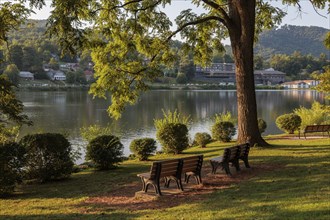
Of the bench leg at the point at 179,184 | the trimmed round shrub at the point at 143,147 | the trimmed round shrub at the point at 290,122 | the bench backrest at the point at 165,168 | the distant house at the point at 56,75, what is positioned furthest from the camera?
the distant house at the point at 56,75

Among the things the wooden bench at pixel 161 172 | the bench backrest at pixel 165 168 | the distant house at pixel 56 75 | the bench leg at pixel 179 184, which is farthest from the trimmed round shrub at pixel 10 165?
the distant house at pixel 56 75

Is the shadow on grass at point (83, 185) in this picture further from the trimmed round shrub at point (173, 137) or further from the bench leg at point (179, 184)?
the trimmed round shrub at point (173, 137)

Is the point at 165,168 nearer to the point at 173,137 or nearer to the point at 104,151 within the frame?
the point at 104,151

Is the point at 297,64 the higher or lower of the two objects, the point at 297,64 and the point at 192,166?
the higher

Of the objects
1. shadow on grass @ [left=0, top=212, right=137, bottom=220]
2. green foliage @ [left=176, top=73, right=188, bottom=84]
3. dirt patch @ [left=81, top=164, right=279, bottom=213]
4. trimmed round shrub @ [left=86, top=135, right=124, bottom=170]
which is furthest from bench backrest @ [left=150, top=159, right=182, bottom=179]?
green foliage @ [left=176, top=73, right=188, bottom=84]

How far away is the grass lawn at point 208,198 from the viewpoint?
5.79 m

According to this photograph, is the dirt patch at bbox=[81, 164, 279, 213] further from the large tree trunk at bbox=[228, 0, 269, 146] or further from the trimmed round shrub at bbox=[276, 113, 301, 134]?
the trimmed round shrub at bbox=[276, 113, 301, 134]

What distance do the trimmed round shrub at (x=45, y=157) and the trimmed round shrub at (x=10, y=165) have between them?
77cm

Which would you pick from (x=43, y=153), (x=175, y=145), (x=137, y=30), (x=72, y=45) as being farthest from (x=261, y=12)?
(x=43, y=153)

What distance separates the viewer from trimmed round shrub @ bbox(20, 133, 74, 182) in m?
10.2

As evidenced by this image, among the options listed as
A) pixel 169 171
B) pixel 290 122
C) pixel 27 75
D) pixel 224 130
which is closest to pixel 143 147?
pixel 224 130

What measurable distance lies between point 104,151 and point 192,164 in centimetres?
459

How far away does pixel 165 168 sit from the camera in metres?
7.48

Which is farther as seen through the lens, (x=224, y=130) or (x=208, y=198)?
(x=224, y=130)
